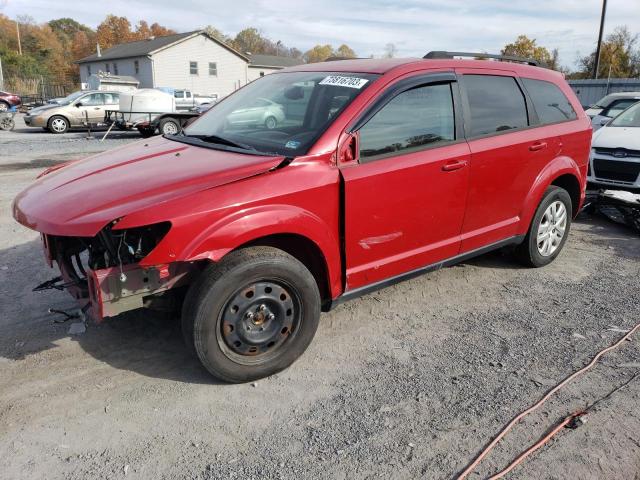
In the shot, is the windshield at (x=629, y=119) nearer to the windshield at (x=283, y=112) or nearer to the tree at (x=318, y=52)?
the windshield at (x=283, y=112)

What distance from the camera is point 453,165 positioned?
12.7ft

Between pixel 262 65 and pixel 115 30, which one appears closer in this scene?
pixel 262 65

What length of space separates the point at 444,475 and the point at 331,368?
107cm

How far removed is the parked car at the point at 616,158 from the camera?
7.02 metres

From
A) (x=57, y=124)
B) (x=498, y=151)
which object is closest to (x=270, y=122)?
(x=498, y=151)

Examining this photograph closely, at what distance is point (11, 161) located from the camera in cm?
1172

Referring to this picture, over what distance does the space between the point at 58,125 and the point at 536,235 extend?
19532 millimetres

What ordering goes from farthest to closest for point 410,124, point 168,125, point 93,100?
point 93,100
point 168,125
point 410,124

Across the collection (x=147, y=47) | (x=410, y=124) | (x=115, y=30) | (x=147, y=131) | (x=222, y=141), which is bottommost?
(x=147, y=131)

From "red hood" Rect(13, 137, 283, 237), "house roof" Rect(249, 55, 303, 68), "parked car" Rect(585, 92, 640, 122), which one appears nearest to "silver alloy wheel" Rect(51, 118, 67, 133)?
"parked car" Rect(585, 92, 640, 122)

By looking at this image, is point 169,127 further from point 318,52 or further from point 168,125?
point 318,52

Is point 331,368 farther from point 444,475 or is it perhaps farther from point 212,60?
point 212,60

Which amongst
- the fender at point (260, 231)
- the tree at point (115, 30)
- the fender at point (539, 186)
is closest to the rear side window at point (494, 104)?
the fender at point (539, 186)

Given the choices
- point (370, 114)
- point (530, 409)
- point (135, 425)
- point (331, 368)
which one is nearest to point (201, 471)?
point (135, 425)
